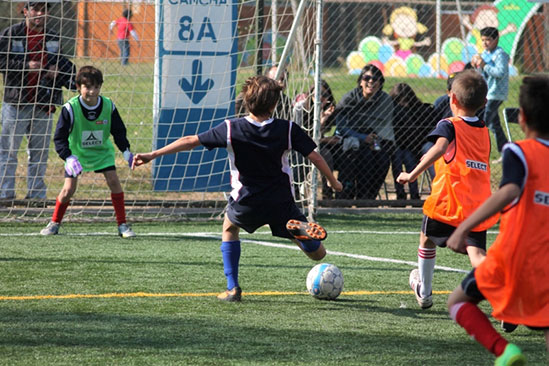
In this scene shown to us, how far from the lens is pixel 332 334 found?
4.82 meters

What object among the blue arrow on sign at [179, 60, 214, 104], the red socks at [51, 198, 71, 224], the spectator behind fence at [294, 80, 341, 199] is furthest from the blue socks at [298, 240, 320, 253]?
the blue arrow on sign at [179, 60, 214, 104]

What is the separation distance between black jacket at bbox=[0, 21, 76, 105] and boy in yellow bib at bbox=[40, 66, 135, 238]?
139 cm

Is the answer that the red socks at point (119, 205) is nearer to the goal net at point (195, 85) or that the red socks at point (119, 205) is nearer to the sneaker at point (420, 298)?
the goal net at point (195, 85)

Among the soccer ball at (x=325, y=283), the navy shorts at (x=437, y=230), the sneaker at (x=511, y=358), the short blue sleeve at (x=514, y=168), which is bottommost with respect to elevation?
the soccer ball at (x=325, y=283)

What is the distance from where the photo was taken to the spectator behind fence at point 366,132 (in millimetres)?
10594

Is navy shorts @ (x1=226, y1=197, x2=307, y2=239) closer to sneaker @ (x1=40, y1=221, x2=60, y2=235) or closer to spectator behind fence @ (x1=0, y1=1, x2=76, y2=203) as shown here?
sneaker @ (x1=40, y1=221, x2=60, y2=235)

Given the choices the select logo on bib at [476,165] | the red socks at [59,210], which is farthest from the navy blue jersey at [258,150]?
the red socks at [59,210]

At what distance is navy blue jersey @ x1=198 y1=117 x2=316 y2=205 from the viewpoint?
552cm

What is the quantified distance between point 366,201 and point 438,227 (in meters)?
5.24

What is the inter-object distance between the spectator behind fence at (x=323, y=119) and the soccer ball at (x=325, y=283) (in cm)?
429

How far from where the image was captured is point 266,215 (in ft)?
18.4

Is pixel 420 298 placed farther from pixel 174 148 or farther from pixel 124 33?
pixel 124 33

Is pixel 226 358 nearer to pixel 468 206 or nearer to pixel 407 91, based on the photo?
pixel 468 206

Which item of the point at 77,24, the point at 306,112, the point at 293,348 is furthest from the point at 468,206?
the point at 77,24
